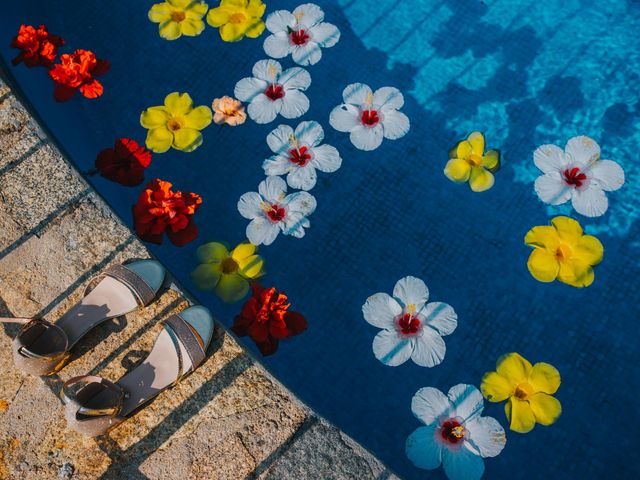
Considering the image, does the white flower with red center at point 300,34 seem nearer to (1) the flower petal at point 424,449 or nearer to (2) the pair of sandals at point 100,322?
(2) the pair of sandals at point 100,322

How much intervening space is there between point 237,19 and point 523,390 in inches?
116

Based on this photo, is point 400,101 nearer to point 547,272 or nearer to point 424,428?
point 547,272

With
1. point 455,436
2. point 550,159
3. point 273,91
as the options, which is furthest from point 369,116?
point 455,436

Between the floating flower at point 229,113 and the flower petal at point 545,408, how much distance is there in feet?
7.71

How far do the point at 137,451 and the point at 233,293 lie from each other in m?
1.00

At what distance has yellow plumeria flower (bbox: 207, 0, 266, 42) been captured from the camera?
4059mm

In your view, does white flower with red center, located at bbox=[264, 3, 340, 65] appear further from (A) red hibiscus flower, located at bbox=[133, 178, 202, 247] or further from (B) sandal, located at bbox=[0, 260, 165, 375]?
(B) sandal, located at bbox=[0, 260, 165, 375]

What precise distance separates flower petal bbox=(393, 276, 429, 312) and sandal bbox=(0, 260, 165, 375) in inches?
51.3

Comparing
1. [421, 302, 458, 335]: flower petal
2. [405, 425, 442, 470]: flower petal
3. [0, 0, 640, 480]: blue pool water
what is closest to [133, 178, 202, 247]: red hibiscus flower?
[0, 0, 640, 480]: blue pool water

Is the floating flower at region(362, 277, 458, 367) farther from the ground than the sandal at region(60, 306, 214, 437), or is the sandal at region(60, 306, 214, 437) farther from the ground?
the sandal at region(60, 306, 214, 437)

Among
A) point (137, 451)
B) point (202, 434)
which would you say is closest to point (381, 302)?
point (202, 434)

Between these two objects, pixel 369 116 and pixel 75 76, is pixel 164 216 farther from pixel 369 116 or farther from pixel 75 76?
pixel 369 116

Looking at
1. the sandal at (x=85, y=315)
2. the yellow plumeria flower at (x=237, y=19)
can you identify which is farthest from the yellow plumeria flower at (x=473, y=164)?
the sandal at (x=85, y=315)

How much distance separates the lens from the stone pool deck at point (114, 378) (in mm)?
2727
